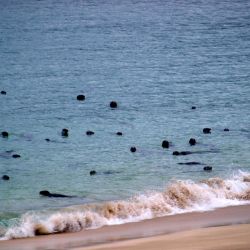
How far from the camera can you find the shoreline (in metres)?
15.9

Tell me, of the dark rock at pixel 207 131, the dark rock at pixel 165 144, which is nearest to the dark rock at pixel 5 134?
the dark rock at pixel 165 144

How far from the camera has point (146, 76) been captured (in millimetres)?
44594

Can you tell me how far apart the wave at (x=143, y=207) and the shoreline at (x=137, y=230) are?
445 mm

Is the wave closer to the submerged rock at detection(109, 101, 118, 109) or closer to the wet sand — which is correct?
the wet sand

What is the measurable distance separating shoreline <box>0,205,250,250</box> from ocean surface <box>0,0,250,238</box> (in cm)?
62

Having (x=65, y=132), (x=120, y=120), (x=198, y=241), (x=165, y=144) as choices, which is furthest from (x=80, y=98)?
(x=198, y=241)

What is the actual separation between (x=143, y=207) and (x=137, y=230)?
7.35ft

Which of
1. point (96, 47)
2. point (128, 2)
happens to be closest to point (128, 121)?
point (96, 47)

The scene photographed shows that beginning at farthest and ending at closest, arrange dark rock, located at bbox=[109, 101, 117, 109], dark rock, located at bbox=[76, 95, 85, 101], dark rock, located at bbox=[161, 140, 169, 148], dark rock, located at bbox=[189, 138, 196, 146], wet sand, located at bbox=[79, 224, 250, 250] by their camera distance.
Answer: dark rock, located at bbox=[76, 95, 85, 101], dark rock, located at bbox=[109, 101, 117, 109], dark rock, located at bbox=[189, 138, 196, 146], dark rock, located at bbox=[161, 140, 169, 148], wet sand, located at bbox=[79, 224, 250, 250]

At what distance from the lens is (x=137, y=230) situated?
55.3 feet

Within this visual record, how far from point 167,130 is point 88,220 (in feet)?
40.8

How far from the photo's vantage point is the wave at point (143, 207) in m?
17.5

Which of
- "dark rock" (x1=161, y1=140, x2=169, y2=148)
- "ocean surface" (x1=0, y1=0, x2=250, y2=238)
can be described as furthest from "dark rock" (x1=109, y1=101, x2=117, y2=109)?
"dark rock" (x1=161, y1=140, x2=169, y2=148)

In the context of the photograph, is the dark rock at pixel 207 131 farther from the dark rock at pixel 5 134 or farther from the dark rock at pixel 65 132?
the dark rock at pixel 5 134
